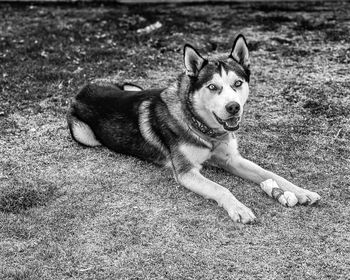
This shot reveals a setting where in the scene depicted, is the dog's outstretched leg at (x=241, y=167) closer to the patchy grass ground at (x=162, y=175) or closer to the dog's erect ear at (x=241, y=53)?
the patchy grass ground at (x=162, y=175)

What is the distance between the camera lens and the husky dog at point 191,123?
17.4ft

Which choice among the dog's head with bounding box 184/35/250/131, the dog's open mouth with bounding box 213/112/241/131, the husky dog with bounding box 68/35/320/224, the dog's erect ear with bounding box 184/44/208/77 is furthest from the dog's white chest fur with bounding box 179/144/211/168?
the dog's erect ear with bounding box 184/44/208/77

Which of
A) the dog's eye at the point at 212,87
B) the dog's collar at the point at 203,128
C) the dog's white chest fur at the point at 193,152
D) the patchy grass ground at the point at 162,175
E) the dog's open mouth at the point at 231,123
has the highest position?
the dog's eye at the point at 212,87

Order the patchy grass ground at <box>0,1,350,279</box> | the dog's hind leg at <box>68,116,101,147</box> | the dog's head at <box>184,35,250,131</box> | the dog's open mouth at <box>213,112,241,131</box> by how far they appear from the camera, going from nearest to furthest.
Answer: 1. the patchy grass ground at <box>0,1,350,279</box>
2. the dog's head at <box>184,35,250,131</box>
3. the dog's open mouth at <box>213,112,241,131</box>
4. the dog's hind leg at <box>68,116,101,147</box>

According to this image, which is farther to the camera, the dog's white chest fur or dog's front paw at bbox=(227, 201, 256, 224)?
the dog's white chest fur

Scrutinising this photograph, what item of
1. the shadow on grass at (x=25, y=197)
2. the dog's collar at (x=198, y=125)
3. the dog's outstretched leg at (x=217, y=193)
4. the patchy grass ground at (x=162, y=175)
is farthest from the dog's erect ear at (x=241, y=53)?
the shadow on grass at (x=25, y=197)

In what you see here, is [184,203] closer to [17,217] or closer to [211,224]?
[211,224]

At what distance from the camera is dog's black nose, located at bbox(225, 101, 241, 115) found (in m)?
5.20

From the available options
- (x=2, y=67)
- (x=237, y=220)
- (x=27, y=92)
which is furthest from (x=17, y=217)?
(x=2, y=67)

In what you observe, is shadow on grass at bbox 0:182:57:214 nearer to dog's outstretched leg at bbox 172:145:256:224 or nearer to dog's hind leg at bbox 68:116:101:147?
dog's hind leg at bbox 68:116:101:147

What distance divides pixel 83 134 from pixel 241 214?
96.7 inches

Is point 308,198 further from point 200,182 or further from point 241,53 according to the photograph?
point 241,53

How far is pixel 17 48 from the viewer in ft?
34.4

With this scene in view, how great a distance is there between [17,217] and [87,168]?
117cm
